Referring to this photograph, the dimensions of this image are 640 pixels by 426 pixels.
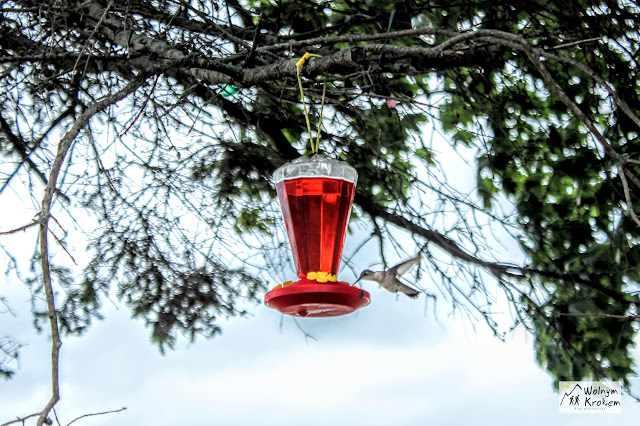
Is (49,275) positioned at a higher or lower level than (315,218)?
lower

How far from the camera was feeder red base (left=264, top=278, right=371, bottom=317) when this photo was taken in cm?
218

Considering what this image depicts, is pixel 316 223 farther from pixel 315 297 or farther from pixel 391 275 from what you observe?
pixel 391 275

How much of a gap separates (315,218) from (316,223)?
2 centimetres

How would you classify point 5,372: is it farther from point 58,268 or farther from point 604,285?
point 604,285

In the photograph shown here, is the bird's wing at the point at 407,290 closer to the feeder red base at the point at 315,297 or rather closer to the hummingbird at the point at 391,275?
the hummingbird at the point at 391,275

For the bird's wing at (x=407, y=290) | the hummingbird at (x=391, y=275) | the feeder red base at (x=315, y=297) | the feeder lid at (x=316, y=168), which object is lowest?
the feeder red base at (x=315, y=297)

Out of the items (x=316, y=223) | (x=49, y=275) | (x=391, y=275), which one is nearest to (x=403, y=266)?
(x=391, y=275)

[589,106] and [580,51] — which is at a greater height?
[580,51]

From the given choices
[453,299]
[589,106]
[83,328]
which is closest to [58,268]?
[83,328]

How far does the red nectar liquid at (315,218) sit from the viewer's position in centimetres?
237

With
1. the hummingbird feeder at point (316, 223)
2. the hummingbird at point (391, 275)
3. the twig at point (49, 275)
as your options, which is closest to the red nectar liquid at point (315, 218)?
the hummingbird feeder at point (316, 223)

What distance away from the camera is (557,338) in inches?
157

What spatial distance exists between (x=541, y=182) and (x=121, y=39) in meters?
2.34

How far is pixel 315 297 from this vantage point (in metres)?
2.21
